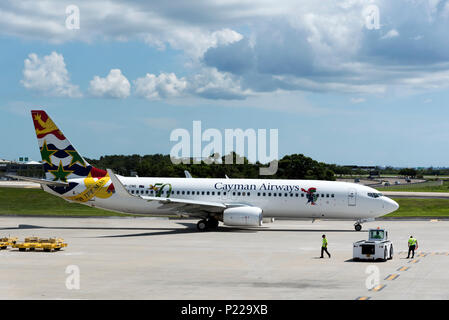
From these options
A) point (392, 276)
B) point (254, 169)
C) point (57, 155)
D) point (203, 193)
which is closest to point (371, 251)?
point (392, 276)

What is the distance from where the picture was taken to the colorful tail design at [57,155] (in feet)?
178

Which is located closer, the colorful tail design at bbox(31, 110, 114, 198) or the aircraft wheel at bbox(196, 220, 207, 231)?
the aircraft wheel at bbox(196, 220, 207, 231)

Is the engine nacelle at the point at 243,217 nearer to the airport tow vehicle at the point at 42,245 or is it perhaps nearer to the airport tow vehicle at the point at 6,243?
the airport tow vehicle at the point at 42,245

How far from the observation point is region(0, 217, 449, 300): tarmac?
24.3 meters

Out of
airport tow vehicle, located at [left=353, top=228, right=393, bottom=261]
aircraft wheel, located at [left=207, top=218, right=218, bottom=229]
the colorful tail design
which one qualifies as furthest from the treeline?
airport tow vehicle, located at [left=353, top=228, right=393, bottom=261]

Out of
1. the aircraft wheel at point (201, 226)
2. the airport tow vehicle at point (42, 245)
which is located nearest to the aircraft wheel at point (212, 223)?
the aircraft wheel at point (201, 226)

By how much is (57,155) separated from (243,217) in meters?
17.4

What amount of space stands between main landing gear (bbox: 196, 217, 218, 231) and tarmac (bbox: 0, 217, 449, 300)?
42.7 inches

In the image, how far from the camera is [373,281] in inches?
1063

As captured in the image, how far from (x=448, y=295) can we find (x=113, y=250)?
69.1ft

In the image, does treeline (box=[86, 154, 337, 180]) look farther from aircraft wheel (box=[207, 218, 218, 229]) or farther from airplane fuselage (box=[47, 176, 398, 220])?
aircraft wheel (box=[207, 218, 218, 229])

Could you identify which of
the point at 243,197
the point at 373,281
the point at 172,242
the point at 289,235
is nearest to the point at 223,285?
the point at 373,281

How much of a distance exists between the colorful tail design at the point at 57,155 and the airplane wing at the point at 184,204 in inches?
239
